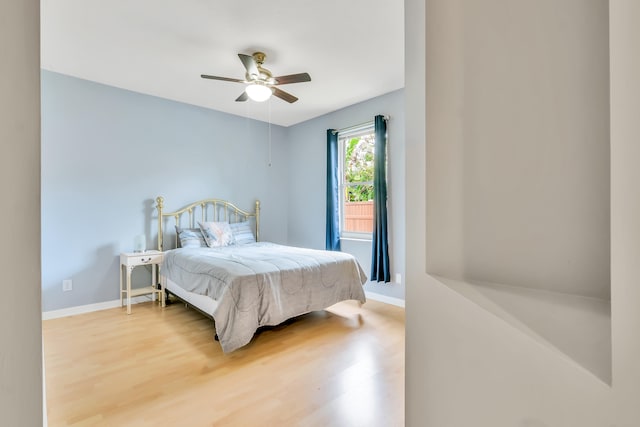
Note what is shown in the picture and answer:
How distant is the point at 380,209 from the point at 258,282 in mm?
1844

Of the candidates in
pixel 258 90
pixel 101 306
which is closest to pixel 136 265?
pixel 101 306

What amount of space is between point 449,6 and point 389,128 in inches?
112

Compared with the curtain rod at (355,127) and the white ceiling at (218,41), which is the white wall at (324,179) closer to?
the curtain rod at (355,127)

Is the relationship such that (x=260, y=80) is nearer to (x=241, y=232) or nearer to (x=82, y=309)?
(x=241, y=232)

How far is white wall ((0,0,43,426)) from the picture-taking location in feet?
1.48

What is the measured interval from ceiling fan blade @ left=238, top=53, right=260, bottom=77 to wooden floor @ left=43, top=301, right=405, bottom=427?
231 centimetres

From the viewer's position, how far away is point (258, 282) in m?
2.36

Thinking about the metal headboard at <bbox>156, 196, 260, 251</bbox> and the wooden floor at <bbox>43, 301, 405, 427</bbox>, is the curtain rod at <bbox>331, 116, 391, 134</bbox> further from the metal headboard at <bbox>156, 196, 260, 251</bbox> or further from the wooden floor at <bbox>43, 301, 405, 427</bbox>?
the wooden floor at <bbox>43, 301, 405, 427</bbox>

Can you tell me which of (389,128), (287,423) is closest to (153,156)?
(389,128)

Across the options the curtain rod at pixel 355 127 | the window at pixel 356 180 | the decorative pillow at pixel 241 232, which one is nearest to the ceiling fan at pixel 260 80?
the curtain rod at pixel 355 127

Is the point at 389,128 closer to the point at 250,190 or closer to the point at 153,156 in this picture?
the point at 250,190

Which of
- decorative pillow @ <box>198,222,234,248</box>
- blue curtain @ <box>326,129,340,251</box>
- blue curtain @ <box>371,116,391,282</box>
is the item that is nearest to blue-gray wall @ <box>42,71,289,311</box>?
decorative pillow @ <box>198,222,234,248</box>

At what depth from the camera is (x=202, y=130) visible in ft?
13.4

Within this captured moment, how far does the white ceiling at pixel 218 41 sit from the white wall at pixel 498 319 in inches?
62.0
